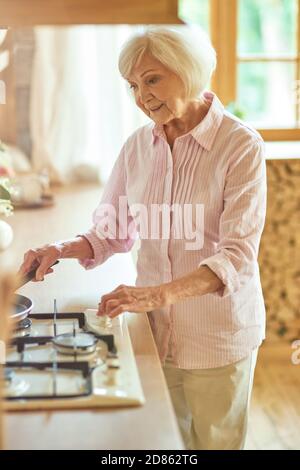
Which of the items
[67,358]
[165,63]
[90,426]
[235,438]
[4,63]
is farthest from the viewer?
[4,63]

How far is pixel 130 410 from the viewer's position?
132 centimetres

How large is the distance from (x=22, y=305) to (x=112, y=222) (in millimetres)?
361

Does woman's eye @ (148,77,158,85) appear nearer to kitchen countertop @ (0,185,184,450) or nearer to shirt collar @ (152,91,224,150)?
shirt collar @ (152,91,224,150)

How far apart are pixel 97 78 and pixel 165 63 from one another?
1.89 meters

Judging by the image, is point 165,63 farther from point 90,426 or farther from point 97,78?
point 97,78

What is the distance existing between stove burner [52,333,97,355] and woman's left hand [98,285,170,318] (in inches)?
2.6

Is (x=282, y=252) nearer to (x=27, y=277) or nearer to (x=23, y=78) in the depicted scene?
(x=23, y=78)

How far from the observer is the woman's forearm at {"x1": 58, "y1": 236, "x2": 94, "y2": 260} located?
6.20 ft

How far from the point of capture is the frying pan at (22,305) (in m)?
1.65

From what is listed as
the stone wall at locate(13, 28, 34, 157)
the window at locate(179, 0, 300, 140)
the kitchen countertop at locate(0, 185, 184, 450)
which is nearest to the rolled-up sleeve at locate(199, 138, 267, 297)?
the kitchen countertop at locate(0, 185, 184, 450)

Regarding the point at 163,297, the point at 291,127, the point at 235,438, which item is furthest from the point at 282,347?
the point at 163,297

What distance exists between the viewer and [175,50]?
1.67 meters

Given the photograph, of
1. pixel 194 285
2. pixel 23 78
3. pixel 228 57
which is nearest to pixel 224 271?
pixel 194 285

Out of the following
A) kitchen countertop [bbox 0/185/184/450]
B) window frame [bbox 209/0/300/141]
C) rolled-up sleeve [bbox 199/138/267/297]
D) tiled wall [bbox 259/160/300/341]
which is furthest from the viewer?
window frame [bbox 209/0/300/141]
